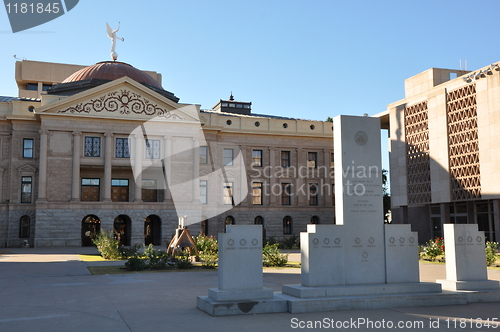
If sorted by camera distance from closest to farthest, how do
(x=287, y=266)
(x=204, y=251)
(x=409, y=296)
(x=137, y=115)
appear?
1. (x=409, y=296)
2. (x=287, y=266)
3. (x=204, y=251)
4. (x=137, y=115)

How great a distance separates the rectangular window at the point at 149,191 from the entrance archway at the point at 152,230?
2091mm

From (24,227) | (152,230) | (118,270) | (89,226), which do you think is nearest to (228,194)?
(152,230)

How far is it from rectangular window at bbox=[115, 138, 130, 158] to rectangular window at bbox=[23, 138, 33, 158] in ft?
27.3

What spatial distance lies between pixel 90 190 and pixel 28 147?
7269 millimetres

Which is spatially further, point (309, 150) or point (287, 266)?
point (309, 150)

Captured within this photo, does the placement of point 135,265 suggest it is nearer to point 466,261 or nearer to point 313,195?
point 466,261

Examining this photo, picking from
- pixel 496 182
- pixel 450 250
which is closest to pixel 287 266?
pixel 450 250

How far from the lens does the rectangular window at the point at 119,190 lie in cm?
5031

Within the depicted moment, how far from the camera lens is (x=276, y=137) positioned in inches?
2234

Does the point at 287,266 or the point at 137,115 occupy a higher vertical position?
the point at 137,115

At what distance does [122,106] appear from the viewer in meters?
48.7

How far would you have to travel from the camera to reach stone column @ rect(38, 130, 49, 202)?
46156 millimetres

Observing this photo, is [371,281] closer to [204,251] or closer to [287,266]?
[287,266]

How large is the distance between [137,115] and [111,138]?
3.41 meters
